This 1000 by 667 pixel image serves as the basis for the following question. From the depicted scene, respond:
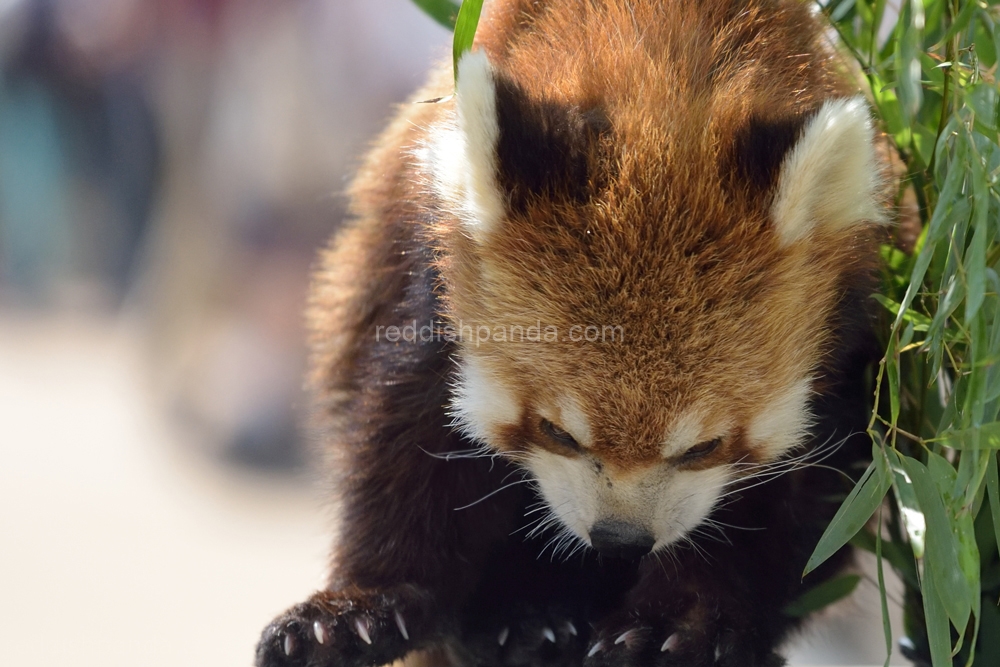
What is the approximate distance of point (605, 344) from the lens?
4.99 feet

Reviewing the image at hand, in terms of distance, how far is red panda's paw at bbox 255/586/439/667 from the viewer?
179 cm

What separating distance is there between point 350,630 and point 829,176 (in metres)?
1.17

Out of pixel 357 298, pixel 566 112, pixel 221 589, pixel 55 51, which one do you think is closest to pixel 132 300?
pixel 55 51

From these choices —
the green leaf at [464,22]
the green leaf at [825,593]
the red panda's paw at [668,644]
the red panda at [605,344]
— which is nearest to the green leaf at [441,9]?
the red panda at [605,344]

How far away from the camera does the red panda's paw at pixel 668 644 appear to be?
68.6 inches

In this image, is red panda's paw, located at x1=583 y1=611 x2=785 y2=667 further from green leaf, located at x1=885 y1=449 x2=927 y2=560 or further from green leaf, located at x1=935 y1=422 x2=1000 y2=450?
green leaf, located at x1=935 y1=422 x2=1000 y2=450

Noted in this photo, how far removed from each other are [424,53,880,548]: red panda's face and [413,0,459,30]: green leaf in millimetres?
556

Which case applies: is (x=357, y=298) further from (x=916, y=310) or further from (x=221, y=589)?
(x=221, y=589)

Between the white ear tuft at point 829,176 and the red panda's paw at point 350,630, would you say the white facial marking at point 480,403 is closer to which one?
the red panda's paw at point 350,630

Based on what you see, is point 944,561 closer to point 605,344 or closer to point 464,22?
point 605,344

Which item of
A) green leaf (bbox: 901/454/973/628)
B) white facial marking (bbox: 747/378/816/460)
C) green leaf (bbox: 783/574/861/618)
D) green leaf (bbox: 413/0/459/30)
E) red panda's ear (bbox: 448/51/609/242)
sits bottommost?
green leaf (bbox: 783/574/861/618)

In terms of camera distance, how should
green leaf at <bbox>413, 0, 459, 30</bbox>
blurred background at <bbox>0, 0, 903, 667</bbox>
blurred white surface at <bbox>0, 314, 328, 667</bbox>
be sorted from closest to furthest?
1. green leaf at <bbox>413, 0, 459, 30</bbox>
2. blurred white surface at <bbox>0, 314, 328, 667</bbox>
3. blurred background at <bbox>0, 0, 903, 667</bbox>

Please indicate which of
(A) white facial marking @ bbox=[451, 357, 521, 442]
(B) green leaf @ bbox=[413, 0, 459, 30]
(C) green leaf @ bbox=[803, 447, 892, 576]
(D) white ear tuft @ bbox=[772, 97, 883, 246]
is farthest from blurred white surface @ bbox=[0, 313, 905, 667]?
(B) green leaf @ bbox=[413, 0, 459, 30]

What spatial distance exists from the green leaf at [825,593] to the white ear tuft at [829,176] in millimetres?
800
